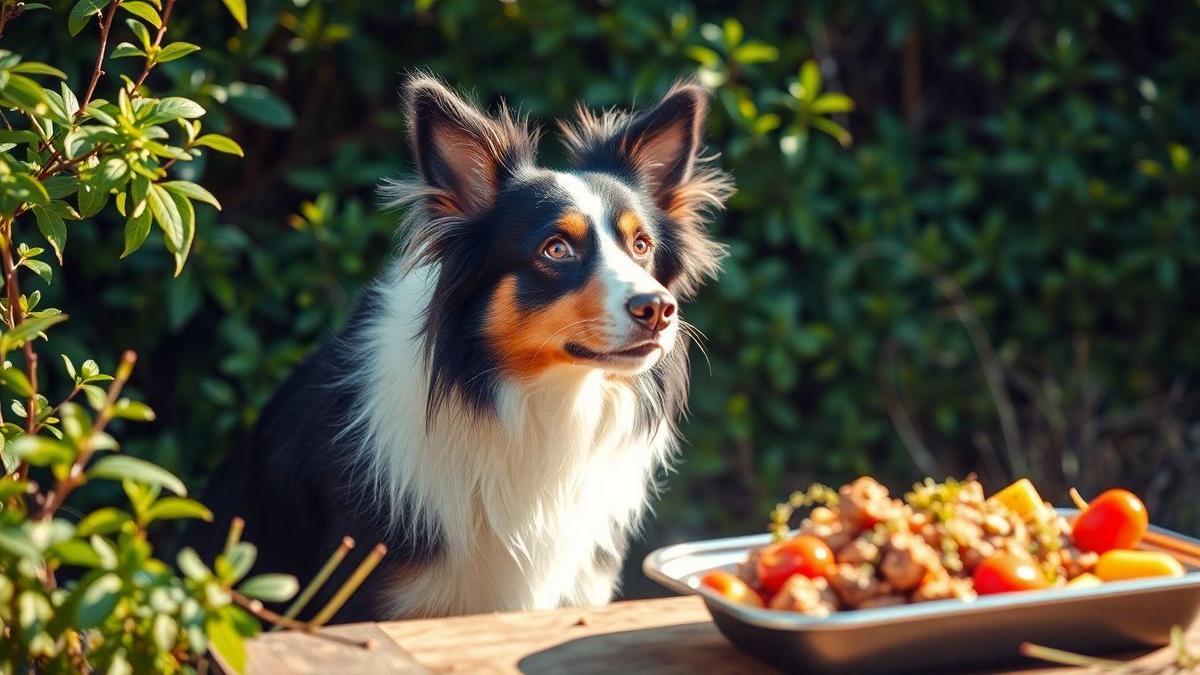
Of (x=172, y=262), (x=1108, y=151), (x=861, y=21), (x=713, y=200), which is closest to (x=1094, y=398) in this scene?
(x=1108, y=151)

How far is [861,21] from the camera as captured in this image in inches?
201

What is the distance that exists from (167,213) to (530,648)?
83 cm

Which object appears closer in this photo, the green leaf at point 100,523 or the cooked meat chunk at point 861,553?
the green leaf at point 100,523

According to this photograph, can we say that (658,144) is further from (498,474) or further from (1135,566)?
(1135,566)

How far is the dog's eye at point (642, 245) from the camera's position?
10.2 ft

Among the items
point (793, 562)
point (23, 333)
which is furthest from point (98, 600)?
point (793, 562)

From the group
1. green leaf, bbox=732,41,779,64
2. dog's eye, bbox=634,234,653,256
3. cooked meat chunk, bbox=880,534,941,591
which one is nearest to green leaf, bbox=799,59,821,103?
green leaf, bbox=732,41,779,64

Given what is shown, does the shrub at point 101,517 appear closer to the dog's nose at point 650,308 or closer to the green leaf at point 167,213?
the green leaf at point 167,213

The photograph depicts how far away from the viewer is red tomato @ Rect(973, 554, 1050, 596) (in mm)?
1775

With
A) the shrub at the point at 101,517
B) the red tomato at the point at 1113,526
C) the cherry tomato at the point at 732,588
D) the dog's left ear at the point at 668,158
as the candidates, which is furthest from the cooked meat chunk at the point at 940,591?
the dog's left ear at the point at 668,158

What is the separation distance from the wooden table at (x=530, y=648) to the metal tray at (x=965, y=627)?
53mm

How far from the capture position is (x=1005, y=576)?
1.78 metres

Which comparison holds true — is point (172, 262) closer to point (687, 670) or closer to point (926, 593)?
point (687, 670)

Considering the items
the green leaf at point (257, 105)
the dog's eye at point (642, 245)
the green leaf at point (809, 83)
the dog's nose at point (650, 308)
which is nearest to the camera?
the dog's nose at point (650, 308)
